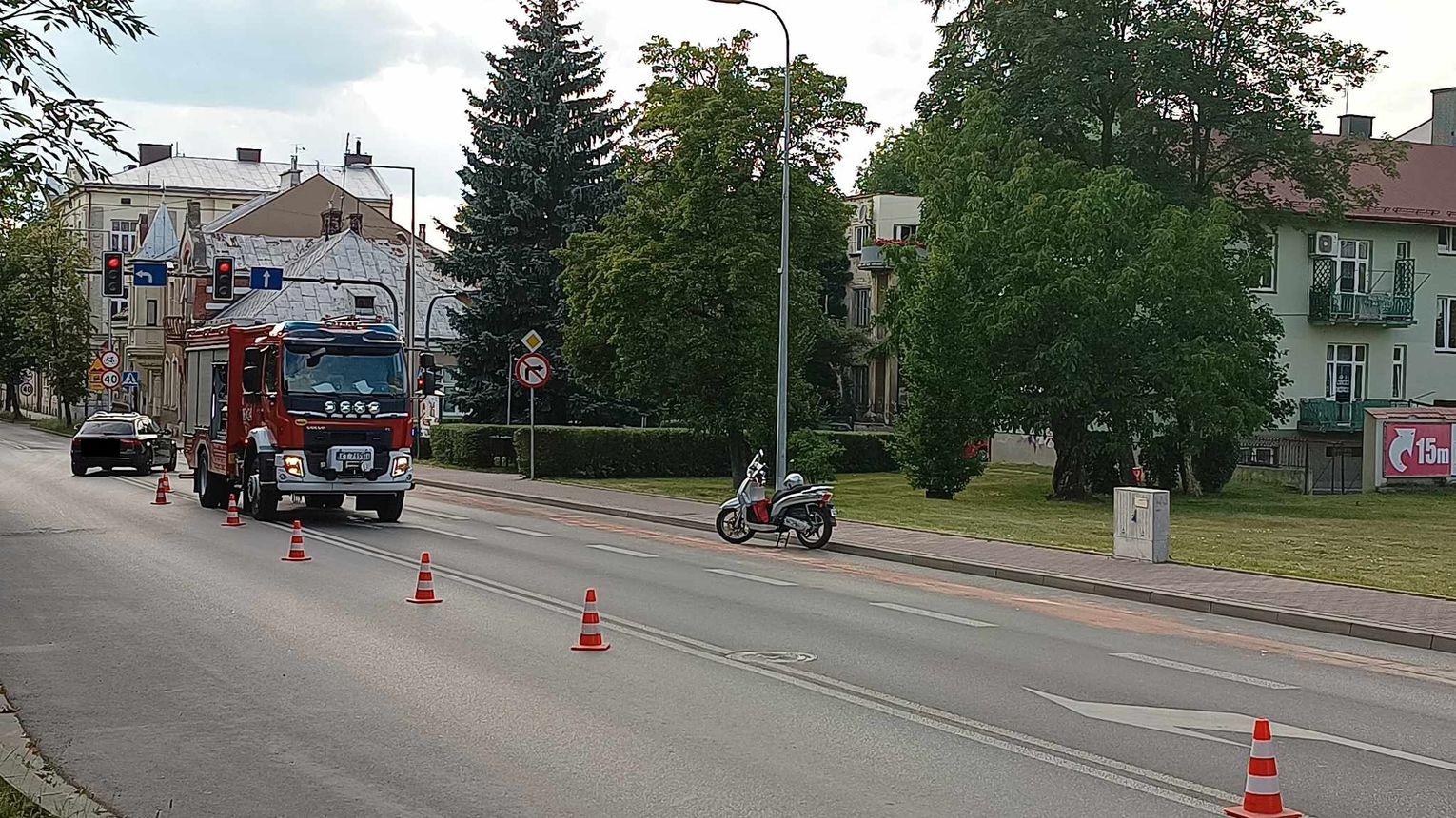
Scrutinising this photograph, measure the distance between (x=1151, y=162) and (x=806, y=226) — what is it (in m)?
11.9

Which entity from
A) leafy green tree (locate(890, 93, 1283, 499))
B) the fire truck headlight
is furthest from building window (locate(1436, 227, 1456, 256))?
the fire truck headlight

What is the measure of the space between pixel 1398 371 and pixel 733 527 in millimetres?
38427

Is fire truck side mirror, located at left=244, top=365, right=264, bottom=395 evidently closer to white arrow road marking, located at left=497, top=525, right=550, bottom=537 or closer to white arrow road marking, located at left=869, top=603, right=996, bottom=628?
white arrow road marking, located at left=497, top=525, right=550, bottom=537

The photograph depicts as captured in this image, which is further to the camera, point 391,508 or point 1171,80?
point 1171,80

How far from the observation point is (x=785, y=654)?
39.3ft

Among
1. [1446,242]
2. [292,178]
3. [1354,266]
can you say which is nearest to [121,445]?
[1354,266]

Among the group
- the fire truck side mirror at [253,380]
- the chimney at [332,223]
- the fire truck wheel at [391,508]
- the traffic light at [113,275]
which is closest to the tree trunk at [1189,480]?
the fire truck wheel at [391,508]

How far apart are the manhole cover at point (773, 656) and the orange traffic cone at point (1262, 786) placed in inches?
192

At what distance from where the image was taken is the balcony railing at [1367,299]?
5150cm

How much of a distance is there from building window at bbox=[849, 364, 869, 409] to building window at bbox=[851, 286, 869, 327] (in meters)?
2.38

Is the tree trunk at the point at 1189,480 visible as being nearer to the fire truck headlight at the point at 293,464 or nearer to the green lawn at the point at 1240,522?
the green lawn at the point at 1240,522

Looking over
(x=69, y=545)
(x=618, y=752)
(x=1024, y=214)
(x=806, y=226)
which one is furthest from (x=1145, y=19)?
(x=618, y=752)

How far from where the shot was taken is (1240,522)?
29766 mm

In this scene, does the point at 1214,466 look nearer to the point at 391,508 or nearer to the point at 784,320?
the point at 784,320
